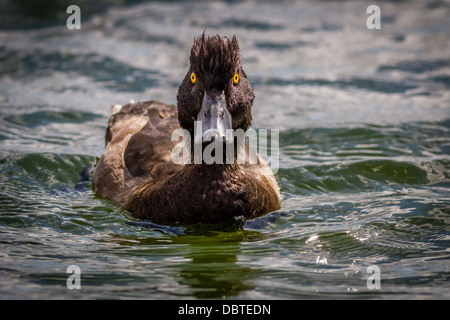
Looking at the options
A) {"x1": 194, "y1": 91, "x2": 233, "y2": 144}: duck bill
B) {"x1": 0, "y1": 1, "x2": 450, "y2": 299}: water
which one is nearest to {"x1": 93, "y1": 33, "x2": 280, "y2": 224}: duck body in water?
{"x1": 194, "y1": 91, "x2": 233, "y2": 144}: duck bill

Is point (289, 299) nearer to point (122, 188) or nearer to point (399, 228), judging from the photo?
point (399, 228)

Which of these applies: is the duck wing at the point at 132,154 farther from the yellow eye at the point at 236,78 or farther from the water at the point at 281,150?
the yellow eye at the point at 236,78

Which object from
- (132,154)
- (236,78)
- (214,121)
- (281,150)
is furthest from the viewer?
(281,150)

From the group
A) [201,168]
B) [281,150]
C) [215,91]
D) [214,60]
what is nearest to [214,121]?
[215,91]

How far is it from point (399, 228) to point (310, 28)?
10.7m

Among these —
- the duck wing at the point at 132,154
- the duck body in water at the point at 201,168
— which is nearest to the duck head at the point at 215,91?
the duck body in water at the point at 201,168

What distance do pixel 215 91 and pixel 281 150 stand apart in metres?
3.92

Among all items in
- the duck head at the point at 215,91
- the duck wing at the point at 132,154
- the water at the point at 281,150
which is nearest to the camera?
the water at the point at 281,150

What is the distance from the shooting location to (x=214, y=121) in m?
6.82

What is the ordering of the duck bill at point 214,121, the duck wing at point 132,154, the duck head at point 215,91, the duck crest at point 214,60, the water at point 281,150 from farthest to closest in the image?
1. the duck wing at point 132,154
2. the duck crest at point 214,60
3. the duck head at point 215,91
4. the duck bill at point 214,121
5. the water at point 281,150

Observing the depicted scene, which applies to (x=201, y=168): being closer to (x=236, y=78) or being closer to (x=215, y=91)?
(x=215, y=91)

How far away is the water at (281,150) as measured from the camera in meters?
6.36

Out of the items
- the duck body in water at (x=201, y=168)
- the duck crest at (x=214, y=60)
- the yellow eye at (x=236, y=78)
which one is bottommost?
the duck body in water at (x=201, y=168)
